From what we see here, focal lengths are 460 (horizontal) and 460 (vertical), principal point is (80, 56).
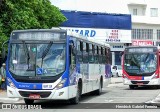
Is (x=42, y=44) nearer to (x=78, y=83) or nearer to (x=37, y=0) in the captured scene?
(x=78, y=83)

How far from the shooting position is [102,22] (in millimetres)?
54625

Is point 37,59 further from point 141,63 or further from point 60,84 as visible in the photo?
point 141,63

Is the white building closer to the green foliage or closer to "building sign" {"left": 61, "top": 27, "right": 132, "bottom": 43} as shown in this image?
"building sign" {"left": 61, "top": 27, "right": 132, "bottom": 43}

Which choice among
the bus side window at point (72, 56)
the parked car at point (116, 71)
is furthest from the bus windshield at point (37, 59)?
the parked car at point (116, 71)

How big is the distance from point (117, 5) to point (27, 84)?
47729 mm

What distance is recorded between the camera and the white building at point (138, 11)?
61.8m

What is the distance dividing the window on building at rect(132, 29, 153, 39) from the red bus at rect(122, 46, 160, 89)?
32166 millimetres

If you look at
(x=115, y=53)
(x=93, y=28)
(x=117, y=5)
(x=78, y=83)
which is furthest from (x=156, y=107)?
(x=117, y=5)

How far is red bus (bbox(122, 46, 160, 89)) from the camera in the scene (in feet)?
97.6

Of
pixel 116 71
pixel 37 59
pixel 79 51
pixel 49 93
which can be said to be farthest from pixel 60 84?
pixel 116 71

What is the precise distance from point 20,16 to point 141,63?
8378 mm

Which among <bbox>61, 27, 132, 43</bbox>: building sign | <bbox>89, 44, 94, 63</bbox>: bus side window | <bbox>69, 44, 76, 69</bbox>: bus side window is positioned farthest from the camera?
<bbox>61, 27, 132, 43</bbox>: building sign

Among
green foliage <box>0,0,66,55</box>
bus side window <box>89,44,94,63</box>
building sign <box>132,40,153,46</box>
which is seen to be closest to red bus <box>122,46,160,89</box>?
green foliage <box>0,0,66,55</box>

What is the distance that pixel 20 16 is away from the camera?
2903 cm
